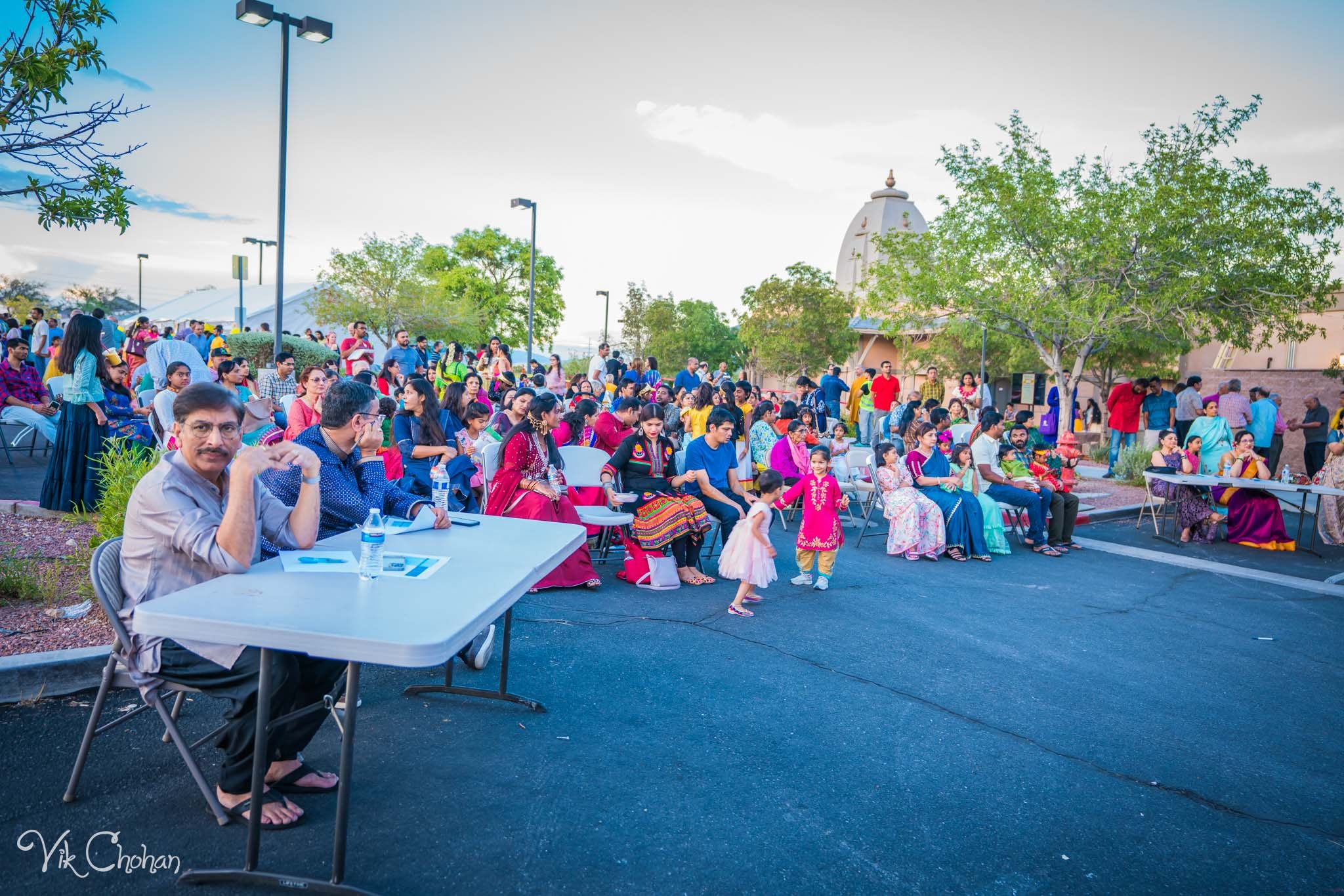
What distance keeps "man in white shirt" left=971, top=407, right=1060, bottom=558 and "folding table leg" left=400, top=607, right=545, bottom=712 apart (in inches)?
255

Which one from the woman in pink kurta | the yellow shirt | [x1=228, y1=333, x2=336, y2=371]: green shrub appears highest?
[x1=228, y1=333, x2=336, y2=371]: green shrub

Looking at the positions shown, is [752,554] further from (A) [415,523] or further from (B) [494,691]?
(A) [415,523]

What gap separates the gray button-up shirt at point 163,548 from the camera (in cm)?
270

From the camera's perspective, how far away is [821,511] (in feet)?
21.5

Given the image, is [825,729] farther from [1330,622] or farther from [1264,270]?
[1264,270]

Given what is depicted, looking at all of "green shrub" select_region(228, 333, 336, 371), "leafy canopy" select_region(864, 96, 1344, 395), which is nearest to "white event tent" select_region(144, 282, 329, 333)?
"green shrub" select_region(228, 333, 336, 371)

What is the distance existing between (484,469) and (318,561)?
3646 millimetres

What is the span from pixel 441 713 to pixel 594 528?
12.1 feet

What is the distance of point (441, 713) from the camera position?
385 cm

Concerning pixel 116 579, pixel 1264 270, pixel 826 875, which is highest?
pixel 1264 270

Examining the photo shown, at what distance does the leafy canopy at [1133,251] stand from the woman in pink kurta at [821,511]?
1195 centimetres

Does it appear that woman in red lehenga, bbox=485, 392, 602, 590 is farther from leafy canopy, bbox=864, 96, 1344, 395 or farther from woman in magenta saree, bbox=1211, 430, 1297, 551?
leafy canopy, bbox=864, 96, 1344, 395

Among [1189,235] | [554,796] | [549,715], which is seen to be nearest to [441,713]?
[549,715]

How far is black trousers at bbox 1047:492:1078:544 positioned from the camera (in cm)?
919
